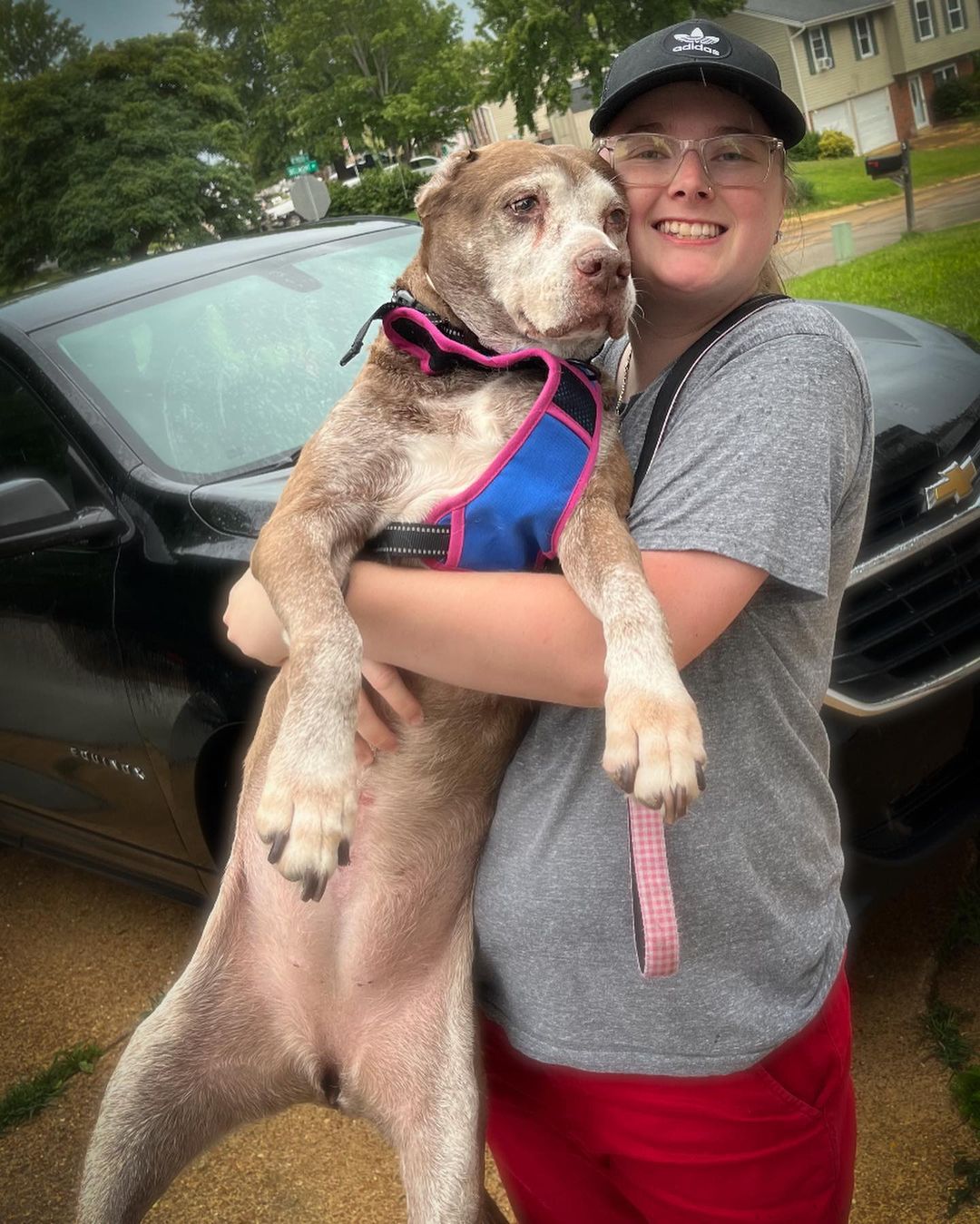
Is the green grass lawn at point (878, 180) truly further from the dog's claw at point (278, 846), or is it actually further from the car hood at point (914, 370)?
A: the dog's claw at point (278, 846)

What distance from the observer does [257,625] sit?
76.0 inches

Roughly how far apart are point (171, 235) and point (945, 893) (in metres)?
28.2

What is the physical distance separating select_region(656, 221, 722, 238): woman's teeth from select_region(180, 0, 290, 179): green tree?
88.1 feet

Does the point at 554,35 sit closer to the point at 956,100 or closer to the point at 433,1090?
the point at 956,100

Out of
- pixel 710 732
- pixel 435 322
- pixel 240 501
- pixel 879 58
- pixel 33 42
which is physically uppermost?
pixel 33 42

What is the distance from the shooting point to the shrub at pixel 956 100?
19.7 feet

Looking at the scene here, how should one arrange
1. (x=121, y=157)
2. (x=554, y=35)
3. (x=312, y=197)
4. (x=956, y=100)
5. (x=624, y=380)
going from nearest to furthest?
(x=624, y=380) < (x=956, y=100) < (x=312, y=197) < (x=554, y=35) < (x=121, y=157)

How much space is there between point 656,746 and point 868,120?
21.6 feet

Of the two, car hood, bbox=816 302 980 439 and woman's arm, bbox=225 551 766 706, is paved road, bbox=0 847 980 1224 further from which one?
woman's arm, bbox=225 551 766 706

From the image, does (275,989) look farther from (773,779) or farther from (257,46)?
(257,46)

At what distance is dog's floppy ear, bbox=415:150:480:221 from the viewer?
2371 mm

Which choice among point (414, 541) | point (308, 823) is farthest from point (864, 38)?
point (308, 823)

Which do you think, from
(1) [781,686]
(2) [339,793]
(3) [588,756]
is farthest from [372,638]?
(1) [781,686]

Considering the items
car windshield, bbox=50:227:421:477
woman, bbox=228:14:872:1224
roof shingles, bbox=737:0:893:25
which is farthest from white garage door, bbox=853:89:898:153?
woman, bbox=228:14:872:1224
